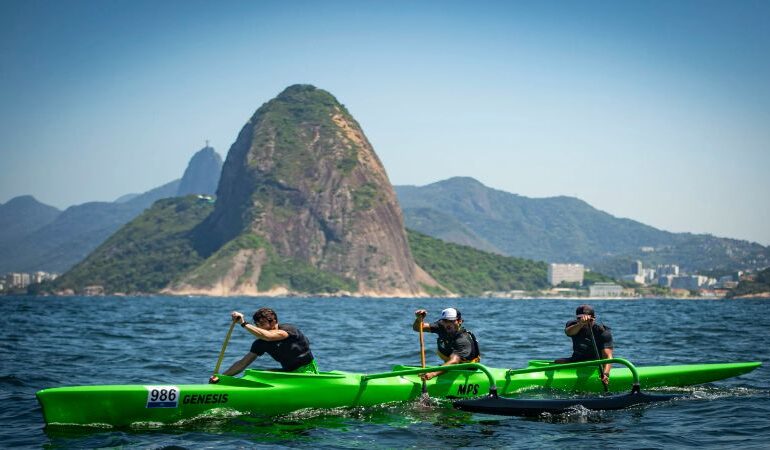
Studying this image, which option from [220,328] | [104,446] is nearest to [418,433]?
[104,446]

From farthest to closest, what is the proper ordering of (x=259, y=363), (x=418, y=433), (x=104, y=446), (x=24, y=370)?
(x=259, y=363)
(x=24, y=370)
(x=418, y=433)
(x=104, y=446)

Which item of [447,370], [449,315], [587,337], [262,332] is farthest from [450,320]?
[262,332]

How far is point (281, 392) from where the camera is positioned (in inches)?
605

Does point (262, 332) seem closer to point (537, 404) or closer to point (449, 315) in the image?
point (449, 315)

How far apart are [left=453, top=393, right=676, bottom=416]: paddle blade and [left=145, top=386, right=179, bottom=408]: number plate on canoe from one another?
4.86 meters

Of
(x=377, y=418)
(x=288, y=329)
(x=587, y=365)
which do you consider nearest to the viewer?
(x=377, y=418)

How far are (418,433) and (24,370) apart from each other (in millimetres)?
13360

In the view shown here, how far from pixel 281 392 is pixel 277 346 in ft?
2.88

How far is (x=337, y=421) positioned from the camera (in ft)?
49.9

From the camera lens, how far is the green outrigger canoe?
14.2m

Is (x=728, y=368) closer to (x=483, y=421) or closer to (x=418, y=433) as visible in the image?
(x=483, y=421)

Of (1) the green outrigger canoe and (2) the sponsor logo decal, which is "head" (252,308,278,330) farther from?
(2) the sponsor logo decal

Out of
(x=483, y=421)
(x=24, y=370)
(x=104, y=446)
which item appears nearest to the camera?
(x=104, y=446)

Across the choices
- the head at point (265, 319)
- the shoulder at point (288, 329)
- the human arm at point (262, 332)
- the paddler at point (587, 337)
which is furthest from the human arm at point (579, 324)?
the head at point (265, 319)
